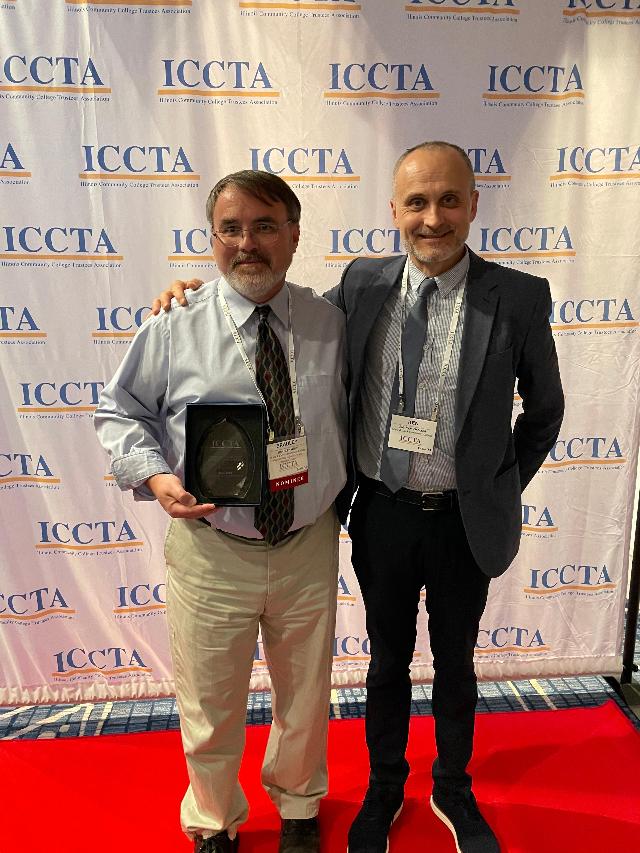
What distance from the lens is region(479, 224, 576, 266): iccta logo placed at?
282 cm

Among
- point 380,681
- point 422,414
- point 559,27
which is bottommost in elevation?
point 380,681

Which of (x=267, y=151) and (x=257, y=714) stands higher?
(x=267, y=151)

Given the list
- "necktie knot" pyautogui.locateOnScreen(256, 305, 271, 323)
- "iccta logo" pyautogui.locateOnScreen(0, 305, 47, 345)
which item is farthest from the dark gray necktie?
"iccta logo" pyautogui.locateOnScreen(0, 305, 47, 345)

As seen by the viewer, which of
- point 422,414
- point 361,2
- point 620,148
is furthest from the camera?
point 620,148

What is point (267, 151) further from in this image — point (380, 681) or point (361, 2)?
point (380, 681)

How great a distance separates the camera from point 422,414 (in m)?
1.90

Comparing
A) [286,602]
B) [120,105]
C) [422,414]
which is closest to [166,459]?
[286,602]

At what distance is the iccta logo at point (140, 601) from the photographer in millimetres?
3113

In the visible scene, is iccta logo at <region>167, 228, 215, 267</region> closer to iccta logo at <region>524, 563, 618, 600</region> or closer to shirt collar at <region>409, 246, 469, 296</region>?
shirt collar at <region>409, 246, 469, 296</region>

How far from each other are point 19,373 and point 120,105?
1.13 meters

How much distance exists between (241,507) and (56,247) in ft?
5.01

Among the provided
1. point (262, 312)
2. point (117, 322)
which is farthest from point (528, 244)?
point (117, 322)

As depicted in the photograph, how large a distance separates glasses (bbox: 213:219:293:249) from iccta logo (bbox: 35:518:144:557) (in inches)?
64.4

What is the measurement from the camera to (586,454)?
307cm
